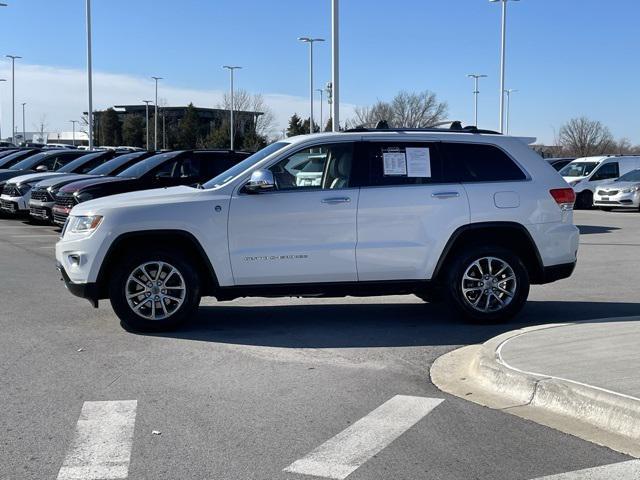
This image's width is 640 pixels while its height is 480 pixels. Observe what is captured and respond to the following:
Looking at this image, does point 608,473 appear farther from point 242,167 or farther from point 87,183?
point 87,183

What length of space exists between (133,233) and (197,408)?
2.58 meters

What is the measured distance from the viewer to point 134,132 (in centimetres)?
8500

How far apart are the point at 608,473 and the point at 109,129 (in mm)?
89723

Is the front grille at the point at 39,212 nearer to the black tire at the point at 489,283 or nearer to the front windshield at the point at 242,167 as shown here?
the front windshield at the point at 242,167

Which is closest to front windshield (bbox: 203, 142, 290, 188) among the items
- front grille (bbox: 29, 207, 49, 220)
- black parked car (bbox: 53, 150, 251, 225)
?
black parked car (bbox: 53, 150, 251, 225)

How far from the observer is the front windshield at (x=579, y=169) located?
28359mm

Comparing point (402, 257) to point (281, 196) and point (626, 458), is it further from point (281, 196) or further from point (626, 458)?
point (626, 458)

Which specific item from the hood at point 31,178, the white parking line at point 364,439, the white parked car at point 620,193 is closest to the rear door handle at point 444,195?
the white parking line at point 364,439

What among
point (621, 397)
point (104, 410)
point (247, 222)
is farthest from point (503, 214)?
point (104, 410)

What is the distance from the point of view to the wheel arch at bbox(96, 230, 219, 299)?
7.49m

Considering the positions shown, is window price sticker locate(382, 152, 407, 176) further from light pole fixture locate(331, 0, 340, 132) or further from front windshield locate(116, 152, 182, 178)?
light pole fixture locate(331, 0, 340, 132)

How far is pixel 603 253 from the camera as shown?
14.5 m

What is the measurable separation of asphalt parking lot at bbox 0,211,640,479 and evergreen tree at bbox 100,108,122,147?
82.0 m

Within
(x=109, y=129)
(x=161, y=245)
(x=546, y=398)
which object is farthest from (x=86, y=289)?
(x=109, y=129)
